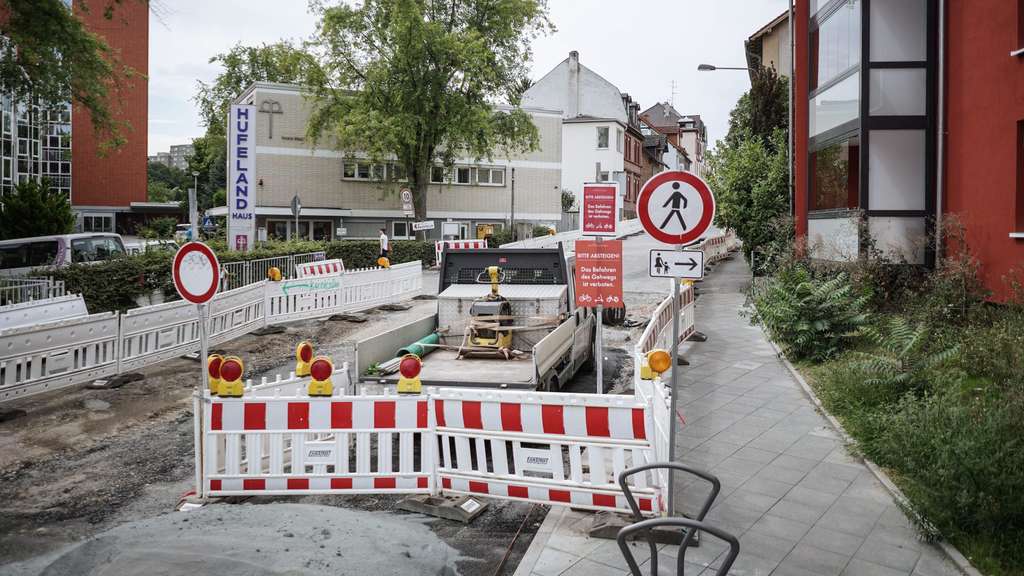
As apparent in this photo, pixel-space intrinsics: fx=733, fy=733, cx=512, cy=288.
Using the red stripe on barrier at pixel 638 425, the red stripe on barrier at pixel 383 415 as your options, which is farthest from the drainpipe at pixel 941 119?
the red stripe on barrier at pixel 383 415

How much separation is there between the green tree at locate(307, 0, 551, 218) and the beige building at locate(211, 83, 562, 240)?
2.20m

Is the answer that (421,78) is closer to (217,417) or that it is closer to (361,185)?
(361,185)

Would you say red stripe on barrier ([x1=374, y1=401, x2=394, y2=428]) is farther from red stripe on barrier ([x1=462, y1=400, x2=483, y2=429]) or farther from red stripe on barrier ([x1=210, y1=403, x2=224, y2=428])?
red stripe on barrier ([x1=210, y1=403, x2=224, y2=428])

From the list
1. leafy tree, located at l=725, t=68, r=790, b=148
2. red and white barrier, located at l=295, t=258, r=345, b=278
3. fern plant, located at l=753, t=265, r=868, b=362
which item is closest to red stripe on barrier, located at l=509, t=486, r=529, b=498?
fern plant, located at l=753, t=265, r=868, b=362

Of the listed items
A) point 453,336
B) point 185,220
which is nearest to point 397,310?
point 453,336

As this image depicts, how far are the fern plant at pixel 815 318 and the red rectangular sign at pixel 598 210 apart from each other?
14.6ft

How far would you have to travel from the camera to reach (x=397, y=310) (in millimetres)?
19672

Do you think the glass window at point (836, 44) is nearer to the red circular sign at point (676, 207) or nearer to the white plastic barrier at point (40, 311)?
the red circular sign at point (676, 207)

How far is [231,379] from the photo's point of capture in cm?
641

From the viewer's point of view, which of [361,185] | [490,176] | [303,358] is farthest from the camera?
[490,176]

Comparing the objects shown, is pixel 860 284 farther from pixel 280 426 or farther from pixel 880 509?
pixel 280 426

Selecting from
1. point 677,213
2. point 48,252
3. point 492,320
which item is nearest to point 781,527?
point 677,213

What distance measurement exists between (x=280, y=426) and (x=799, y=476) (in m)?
4.74

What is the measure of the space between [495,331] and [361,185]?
33.6m
